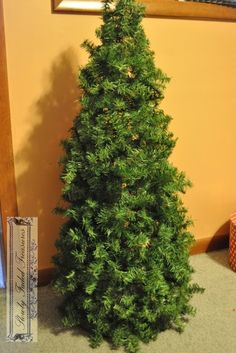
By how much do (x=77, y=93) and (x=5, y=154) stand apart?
0.39m

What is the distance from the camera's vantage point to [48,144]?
62.7 inches

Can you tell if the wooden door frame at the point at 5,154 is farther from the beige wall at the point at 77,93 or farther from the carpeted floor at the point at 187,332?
the carpeted floor at the point at 187,332

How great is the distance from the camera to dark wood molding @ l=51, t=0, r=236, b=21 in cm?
146

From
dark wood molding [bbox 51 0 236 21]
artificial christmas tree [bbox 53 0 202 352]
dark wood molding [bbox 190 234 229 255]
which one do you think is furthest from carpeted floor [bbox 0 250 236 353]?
dark wood molding [bbox 51 0 236 21]

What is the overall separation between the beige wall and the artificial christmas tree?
29 centimetres

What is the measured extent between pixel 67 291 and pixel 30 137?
2.08 feet

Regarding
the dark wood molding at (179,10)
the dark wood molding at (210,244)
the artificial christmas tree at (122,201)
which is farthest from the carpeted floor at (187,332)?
the dark wood molding at (179,10)

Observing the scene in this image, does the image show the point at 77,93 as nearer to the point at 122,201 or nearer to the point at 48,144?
the point at 48,144

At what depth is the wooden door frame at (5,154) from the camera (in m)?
1.43

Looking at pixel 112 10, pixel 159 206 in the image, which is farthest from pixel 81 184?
pixel 112 10

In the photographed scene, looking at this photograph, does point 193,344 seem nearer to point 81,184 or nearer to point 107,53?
point 81,184

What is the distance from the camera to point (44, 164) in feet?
5.28

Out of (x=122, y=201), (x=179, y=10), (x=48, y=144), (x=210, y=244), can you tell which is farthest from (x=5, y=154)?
(x=210, y=244)

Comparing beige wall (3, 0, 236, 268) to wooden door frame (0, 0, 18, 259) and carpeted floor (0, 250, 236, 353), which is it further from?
carpeted floor (0, 250, 236, 353)
